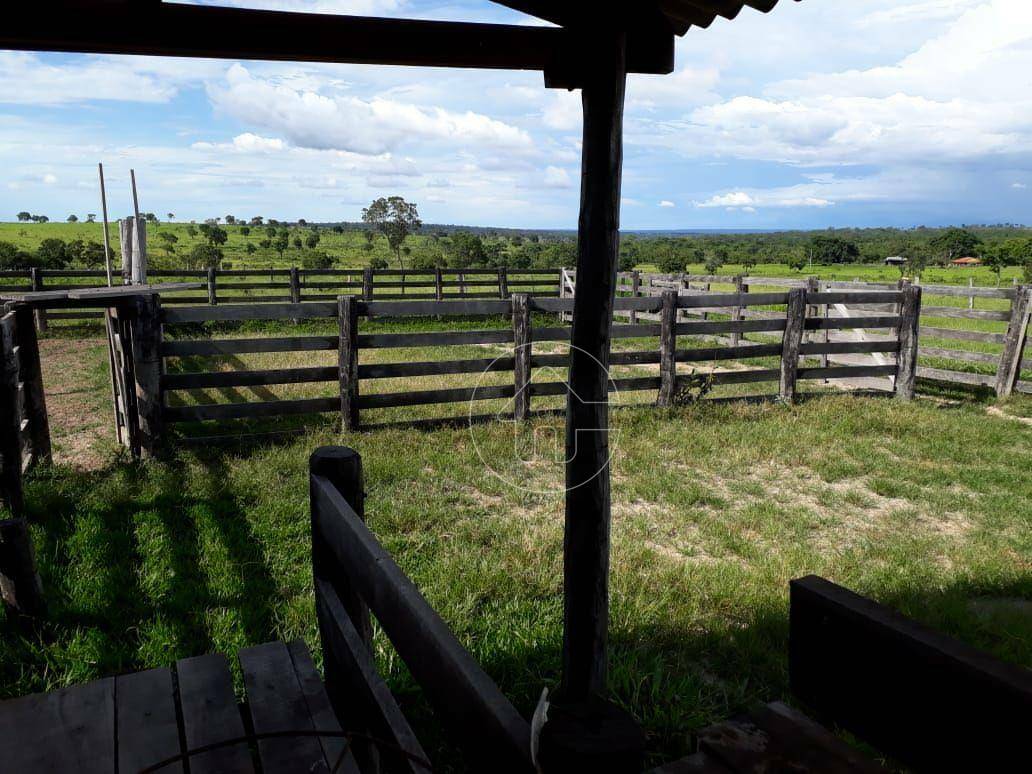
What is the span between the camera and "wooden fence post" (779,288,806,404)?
9328mm

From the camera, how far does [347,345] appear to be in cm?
779

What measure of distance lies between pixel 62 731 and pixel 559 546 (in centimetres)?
325

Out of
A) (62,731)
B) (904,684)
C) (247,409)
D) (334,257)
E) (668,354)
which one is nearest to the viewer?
(904,684)

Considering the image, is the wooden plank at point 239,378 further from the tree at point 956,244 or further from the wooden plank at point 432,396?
the tree at point 956,244

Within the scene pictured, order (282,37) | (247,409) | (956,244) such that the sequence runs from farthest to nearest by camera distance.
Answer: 1. (956,244)
2. (247,409)
3. (282,37)

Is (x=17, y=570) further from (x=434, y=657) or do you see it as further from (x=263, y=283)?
(x=263, y=283)

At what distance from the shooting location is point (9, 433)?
498 centimetres

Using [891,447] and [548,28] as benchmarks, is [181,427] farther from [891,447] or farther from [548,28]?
[891,447]

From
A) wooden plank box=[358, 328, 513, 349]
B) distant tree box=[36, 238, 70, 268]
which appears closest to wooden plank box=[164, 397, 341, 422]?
wooden plank box=[358, 328, 513, 349]

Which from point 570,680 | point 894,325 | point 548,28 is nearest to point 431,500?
point 570,680

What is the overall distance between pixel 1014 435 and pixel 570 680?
25.6 feet

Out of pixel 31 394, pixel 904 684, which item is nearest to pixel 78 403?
pixel 31 394

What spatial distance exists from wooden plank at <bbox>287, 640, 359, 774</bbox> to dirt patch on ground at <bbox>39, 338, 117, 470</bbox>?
4.87m

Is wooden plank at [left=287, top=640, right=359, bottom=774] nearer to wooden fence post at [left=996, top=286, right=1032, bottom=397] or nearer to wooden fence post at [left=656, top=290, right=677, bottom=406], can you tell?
wooden fence post at [left=656, top=290, right=677, bottom=406]
